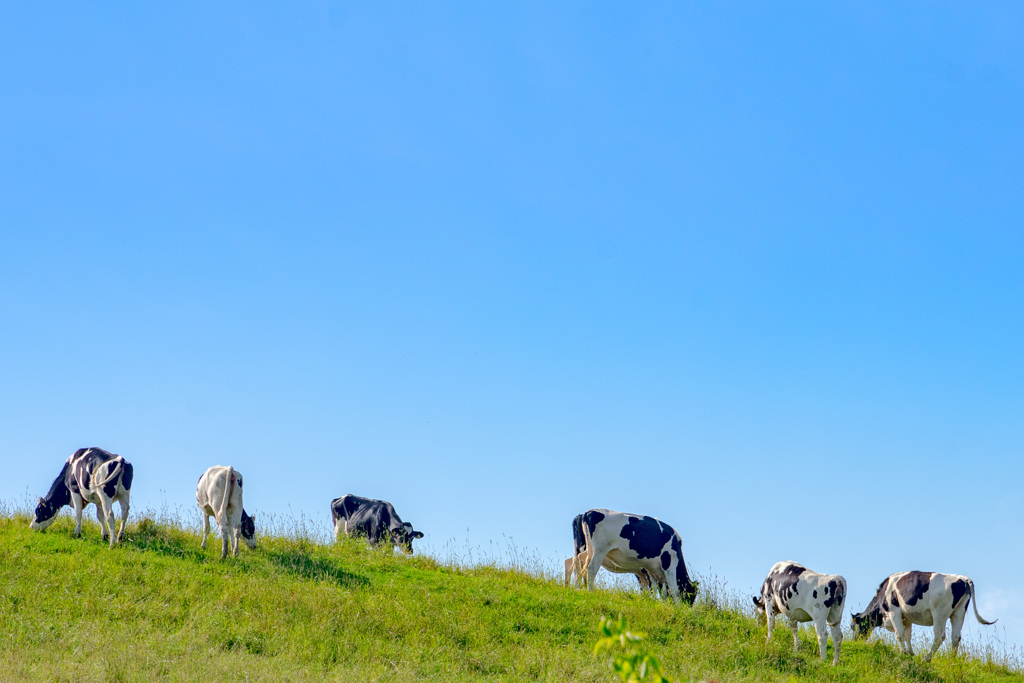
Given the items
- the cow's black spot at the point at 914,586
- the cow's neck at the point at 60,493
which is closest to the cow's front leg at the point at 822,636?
the cow's black spot at the point at 914,586

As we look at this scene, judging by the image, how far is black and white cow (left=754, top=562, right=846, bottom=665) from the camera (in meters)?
16.3

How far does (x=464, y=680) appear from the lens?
1265cm

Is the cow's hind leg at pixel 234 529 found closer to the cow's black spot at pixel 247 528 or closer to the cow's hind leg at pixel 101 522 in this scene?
the cow's black spot at pixel 247 528

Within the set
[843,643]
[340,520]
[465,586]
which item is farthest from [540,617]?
[340,520]

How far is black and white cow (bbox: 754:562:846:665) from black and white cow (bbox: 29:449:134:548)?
12848 mm

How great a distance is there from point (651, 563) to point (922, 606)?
18.4 ft

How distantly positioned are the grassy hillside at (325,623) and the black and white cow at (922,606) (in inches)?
27.0

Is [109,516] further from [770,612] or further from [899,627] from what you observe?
[899,627]

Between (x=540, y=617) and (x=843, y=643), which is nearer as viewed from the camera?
(x=540, y=617)

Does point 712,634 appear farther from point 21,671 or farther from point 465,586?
point 21,671

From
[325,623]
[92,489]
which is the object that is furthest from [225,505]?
A: [325,623]

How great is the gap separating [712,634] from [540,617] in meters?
3.29

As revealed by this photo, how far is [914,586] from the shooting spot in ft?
61.5

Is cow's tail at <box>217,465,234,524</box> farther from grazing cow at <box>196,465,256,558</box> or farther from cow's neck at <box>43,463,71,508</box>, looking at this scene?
cow's neck at <box>43,463,71,508</box>
